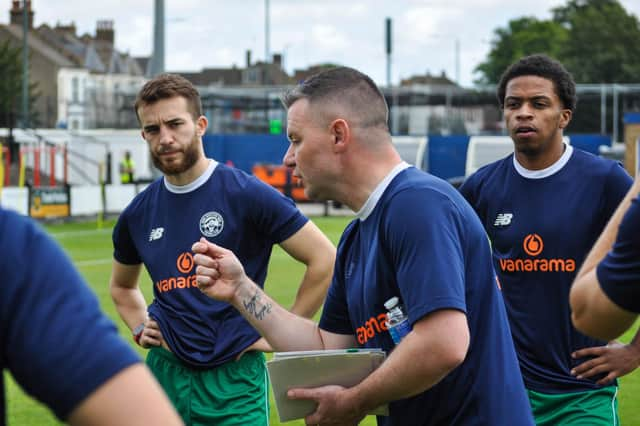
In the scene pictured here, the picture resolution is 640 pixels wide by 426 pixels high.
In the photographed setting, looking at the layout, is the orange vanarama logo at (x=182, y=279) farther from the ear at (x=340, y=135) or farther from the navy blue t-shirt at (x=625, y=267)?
the navy blue t-shirt at (x=625, y=267)

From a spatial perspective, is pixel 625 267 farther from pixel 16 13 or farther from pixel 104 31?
pixel 104 31

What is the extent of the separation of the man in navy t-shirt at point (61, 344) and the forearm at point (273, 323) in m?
2.18

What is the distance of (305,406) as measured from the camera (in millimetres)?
3537

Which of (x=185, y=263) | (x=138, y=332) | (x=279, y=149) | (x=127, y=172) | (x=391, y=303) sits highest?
(x=391, y=303)

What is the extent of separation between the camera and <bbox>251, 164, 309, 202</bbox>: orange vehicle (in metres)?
41.9

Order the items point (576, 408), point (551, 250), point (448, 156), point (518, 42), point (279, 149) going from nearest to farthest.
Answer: point (576, 408) → point (551, 250) → point (448, 156) → point (279, 149) → point (518, 42)

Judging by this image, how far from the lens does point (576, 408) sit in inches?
203

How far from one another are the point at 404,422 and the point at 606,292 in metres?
1.29

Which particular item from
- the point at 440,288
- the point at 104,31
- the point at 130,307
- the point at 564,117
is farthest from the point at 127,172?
the point at 104,31

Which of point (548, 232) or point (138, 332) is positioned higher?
point (548, 232)

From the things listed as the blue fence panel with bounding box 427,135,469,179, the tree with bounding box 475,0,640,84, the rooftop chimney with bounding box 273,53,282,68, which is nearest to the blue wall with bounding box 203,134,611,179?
the blue fence panel with bounding box 427,135,469,179

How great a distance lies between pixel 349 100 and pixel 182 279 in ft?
6.49

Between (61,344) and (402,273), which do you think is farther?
(402,273)

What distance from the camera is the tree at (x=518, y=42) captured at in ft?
365
